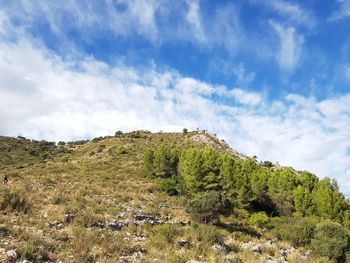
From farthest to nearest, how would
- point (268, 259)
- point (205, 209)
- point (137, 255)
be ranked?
point (205, 209) → point (268, 259) → point (137, 255)

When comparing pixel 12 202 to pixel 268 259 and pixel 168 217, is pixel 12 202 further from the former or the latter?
pixel 268 259

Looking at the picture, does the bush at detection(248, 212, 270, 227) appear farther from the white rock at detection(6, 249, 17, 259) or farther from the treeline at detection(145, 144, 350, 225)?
the white rock at detection(6, 249, 17, 259)

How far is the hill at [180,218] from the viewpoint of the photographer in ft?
43.5

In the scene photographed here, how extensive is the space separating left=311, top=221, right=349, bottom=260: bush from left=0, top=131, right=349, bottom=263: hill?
0.17ft

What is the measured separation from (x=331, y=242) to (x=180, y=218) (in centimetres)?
867

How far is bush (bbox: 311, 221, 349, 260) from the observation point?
19.3 meters

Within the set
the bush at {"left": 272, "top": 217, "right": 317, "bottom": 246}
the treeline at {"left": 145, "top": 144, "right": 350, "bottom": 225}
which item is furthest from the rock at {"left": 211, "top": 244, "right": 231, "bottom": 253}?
the treeline at {"left": 145, "top": 144, "right": 350, "bottom": 225}

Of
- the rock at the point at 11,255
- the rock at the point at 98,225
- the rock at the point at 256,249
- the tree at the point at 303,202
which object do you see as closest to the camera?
the rock at the point at 11,255

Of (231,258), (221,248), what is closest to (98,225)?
(221,248)

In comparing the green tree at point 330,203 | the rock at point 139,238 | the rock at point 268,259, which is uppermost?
the green tree at point 330,203

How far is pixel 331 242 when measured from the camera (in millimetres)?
19547

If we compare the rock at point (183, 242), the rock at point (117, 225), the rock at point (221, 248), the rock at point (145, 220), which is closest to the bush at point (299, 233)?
the rock at point (221, 248)

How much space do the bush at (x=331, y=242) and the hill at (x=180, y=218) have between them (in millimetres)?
50

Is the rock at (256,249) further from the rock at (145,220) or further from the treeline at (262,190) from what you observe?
the treeline at (262,190)
